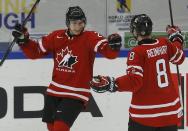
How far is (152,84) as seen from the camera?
129 inches

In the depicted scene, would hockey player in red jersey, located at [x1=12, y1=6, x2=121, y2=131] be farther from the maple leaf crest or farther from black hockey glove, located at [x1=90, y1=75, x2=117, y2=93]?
black hockey glove, located at [x1=90, y1=75, x2=117, y2=93]

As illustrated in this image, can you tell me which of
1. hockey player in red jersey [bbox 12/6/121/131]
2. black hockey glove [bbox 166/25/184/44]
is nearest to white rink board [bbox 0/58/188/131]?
hockey player in red jersey [bbox 12/6/121/131]

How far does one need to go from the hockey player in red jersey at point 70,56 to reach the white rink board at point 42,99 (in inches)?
21.6

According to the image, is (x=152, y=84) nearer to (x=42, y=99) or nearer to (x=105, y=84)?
(x=105, y=84)

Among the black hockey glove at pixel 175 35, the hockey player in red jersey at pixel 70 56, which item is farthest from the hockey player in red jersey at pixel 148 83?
the hockey player in red jersey at pixel 70 56

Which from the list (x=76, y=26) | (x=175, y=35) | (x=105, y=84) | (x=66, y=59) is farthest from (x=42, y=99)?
(x=105, y=84)

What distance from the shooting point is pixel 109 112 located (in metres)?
4.57

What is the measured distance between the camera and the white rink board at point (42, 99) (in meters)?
4.53

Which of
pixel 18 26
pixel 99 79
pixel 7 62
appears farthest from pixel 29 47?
pixel 99 79

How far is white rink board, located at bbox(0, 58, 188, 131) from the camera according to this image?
A: 4531 mm

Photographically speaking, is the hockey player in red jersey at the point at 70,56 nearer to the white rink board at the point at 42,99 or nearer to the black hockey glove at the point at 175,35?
the black hockey glove at the point at 175,35

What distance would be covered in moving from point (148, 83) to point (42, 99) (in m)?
1.51

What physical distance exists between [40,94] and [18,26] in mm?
804

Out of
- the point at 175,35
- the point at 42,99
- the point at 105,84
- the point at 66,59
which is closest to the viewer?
the point at 105,84
